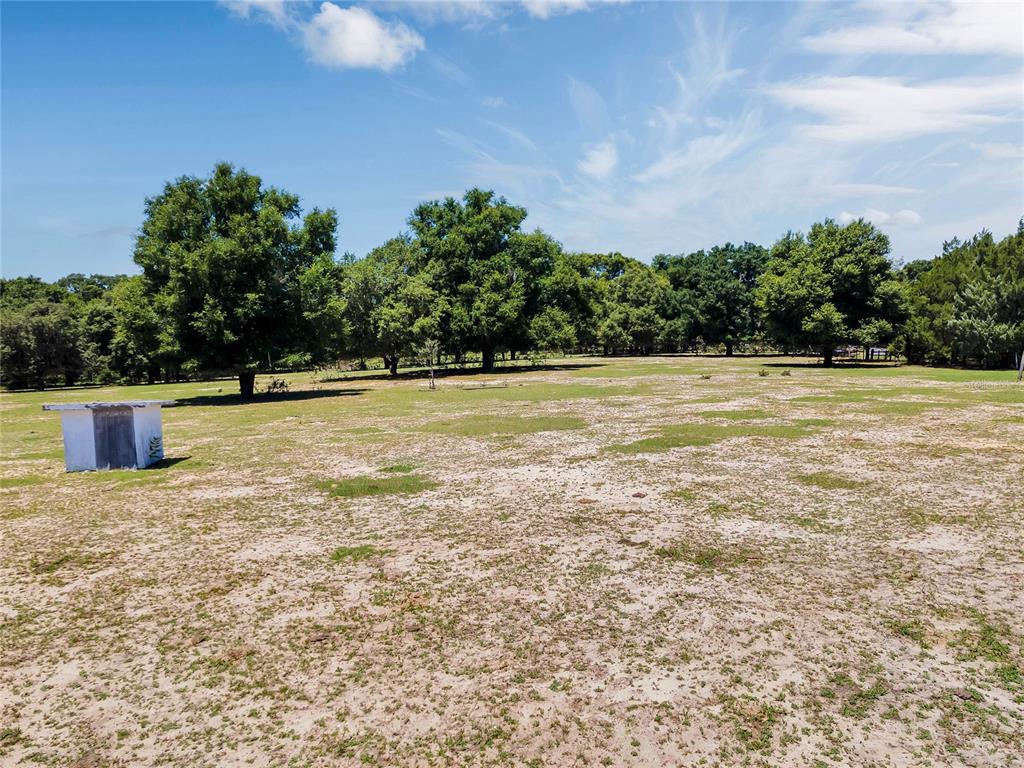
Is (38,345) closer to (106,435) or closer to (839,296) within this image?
(106,435)

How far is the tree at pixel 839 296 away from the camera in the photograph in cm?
5925

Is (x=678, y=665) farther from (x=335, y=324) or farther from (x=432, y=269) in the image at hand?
(x=432, y=269)

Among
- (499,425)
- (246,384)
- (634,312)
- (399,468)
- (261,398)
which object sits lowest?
(399,468)

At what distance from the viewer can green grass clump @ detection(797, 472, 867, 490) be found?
1278cm

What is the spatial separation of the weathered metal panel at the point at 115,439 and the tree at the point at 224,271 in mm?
19104

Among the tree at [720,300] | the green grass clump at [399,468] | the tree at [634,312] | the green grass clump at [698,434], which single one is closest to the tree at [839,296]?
the tree at [720,300]

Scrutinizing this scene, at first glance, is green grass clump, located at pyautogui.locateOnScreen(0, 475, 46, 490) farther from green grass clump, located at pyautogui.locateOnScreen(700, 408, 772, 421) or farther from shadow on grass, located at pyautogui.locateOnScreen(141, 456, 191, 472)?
green grass clump, located at pyautogui.locateOnScreen(700, 408, 772, 421)

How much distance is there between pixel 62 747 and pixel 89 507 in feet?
30.2

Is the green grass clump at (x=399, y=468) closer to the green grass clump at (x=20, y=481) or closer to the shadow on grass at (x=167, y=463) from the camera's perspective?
the shadow on grass at (x=167, y=463)

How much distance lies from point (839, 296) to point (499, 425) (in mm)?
54289

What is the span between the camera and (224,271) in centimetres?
3522

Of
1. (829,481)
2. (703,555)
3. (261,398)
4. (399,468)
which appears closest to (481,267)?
(261,398)

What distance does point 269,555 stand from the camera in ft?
30.9

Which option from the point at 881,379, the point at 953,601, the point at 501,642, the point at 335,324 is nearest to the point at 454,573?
the point at 501,642
